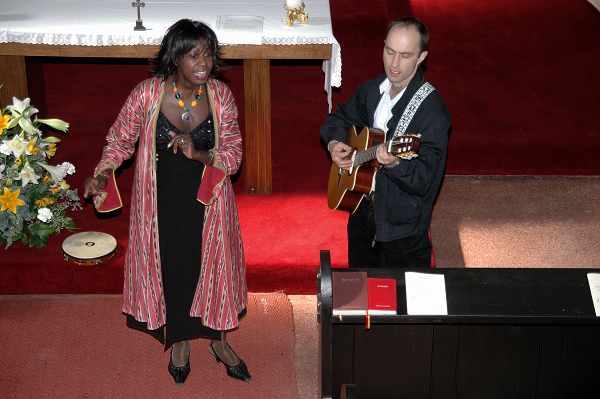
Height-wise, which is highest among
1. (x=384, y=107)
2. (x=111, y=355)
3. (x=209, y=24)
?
(x=209, y=24)

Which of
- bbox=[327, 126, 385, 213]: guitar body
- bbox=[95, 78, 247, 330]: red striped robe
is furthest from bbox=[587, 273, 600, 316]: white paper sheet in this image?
bbox=[95, 78, 247, 330]: red striped robe

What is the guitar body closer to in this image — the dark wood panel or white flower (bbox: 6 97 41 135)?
the dark wood panel

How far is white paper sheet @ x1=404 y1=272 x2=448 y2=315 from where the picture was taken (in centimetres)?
375

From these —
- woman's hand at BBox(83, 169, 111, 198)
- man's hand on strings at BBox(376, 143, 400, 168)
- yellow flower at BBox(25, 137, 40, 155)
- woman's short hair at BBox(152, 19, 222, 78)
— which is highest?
woman's short hair at BBox(152, 19, 222, 78)

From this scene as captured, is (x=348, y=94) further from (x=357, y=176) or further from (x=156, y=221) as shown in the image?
(x=156, y=221)

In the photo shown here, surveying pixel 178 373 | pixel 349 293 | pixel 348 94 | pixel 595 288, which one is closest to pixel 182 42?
pixel 349 293

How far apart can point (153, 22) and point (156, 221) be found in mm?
2151

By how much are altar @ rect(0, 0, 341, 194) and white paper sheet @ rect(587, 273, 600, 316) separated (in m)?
2.48

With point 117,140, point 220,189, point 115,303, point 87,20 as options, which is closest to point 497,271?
point 220,189

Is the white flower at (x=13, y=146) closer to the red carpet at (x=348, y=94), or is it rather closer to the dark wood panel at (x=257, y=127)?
the red carpet at (x=348, y=94)

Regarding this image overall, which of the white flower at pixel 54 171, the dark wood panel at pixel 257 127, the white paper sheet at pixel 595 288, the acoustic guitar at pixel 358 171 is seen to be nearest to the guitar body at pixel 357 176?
the acoustic guitar at pixel 358 171

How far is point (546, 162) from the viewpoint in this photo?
682 cm

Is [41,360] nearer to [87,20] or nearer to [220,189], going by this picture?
[220,189]

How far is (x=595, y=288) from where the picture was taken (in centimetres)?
381
